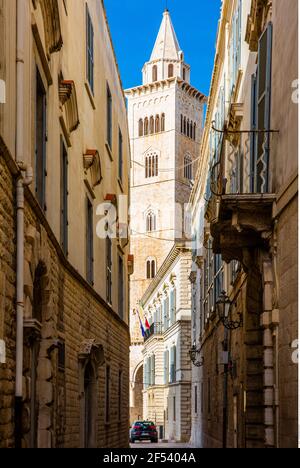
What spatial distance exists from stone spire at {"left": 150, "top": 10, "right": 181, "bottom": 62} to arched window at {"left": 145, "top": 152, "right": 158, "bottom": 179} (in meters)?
12.4

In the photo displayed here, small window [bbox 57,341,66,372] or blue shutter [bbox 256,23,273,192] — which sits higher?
blue shutter [bbox 256,23,273,192]

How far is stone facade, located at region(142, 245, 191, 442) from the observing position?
52656mm

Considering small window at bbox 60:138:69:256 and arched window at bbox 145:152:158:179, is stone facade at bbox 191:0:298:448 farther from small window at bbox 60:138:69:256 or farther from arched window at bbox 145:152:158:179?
arched window at bbox 145:152:158:179

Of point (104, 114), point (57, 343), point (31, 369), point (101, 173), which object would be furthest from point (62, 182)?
point (104, 114)

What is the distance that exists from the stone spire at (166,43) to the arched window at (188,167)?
12.5 meters

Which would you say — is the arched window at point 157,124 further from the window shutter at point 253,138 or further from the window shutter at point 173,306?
the window shutter at point 253,138

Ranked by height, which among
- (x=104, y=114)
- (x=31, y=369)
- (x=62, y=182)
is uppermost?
(x=104, y=114)

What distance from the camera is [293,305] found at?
1111 centimetres

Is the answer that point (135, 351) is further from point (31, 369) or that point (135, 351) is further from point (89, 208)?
point (31, 369)

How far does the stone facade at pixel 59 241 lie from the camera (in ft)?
35.7

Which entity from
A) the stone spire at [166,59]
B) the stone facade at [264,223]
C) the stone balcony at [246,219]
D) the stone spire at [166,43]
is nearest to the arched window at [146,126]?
the stone spire at [166,59]

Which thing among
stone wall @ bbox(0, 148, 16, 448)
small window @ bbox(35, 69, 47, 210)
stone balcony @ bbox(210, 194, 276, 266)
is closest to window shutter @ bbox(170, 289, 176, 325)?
stone balcony @ bbox(210, 194, 276, 266)

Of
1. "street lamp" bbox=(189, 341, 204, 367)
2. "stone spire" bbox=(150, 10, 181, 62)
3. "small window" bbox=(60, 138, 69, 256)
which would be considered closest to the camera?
"small window" bbox=(60, 138, 69, 256)
